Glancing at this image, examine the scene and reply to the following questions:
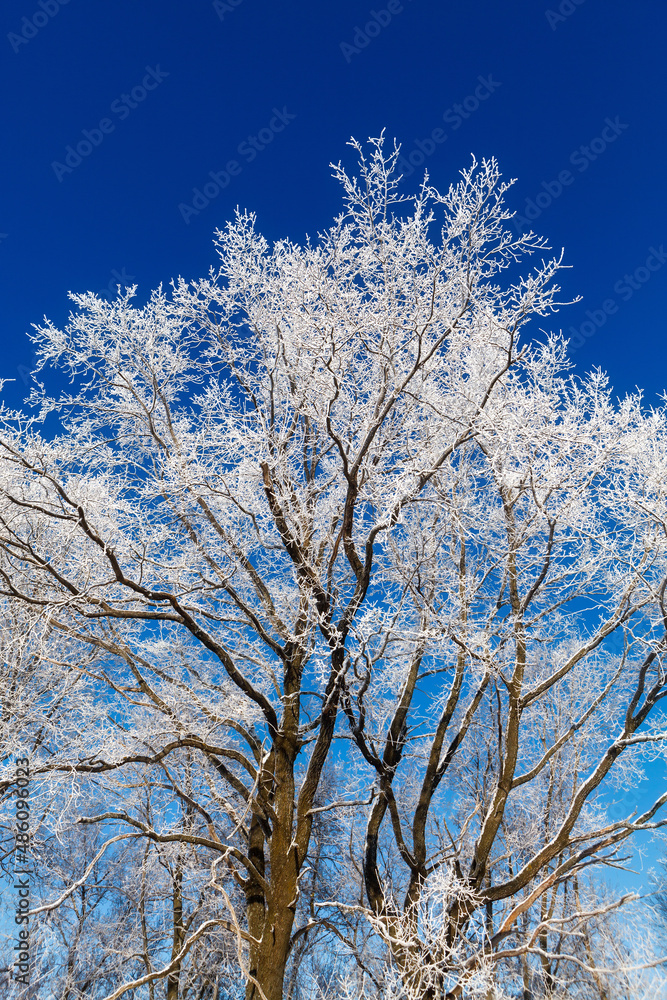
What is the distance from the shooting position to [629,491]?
795cm

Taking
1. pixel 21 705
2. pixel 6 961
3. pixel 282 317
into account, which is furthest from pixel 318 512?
pixel 6 961

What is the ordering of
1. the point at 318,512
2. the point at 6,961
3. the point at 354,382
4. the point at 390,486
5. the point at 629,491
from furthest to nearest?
the point at 6,961, the point at 318,512, the point at 354,382, the point at 629,491, the point at 390,486

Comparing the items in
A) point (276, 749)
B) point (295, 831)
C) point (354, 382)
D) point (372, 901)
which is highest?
point (354, 382)

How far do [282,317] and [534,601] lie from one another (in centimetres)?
522

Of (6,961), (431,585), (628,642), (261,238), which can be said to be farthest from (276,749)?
(6,961)

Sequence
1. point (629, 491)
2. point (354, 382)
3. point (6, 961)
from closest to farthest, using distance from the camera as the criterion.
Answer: point (629, 491)
point (354, 382)
point (6, 961)

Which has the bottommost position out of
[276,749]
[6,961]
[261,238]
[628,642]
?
[6,961]

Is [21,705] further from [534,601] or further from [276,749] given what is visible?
[534,601]

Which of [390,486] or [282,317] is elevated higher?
[282,317]

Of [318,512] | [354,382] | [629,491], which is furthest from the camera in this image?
[318,512]

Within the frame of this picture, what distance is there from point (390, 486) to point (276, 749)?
399 centimetres

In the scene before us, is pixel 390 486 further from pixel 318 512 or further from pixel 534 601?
pixel 534 601

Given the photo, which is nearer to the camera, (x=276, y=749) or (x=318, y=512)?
(x=276, y=749)

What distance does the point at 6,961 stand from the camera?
583 inches
